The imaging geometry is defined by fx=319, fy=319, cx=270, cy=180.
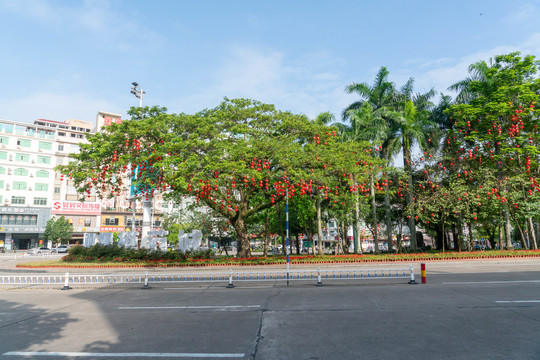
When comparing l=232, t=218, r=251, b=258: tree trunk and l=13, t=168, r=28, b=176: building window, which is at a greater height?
l=13, t=168, r=28, b=176: building window

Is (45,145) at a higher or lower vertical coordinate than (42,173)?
higher

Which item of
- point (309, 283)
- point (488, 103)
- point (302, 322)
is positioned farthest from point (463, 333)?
point (488, 103)

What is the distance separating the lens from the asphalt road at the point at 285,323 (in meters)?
5.96

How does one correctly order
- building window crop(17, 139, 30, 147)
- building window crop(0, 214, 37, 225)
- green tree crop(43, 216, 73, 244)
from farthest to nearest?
building window crop(17, 139, 30, 147), building window crop(0, 214, 37, 225), green tree crop(43, 216, 73, 244)

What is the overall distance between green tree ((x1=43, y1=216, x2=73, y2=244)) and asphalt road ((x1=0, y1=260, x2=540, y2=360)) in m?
51.2

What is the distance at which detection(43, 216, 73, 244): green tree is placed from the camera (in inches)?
2212

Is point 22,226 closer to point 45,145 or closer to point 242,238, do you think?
point 45,145

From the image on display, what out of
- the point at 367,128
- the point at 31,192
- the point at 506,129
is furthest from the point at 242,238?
the point at 31,192

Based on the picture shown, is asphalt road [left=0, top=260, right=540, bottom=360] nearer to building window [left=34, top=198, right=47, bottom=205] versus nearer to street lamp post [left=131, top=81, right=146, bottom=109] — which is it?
street lamp post [left=131, top=81, right=146, bottom=109]

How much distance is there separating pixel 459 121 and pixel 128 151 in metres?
26.3

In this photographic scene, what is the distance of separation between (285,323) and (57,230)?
62.0 meters

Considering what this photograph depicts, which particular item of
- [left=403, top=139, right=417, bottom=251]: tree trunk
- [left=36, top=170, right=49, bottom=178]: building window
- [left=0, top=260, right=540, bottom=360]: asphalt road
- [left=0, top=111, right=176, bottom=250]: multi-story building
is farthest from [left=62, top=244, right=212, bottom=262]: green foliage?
[left=36, top=170, right=49, bottom=178]: building window

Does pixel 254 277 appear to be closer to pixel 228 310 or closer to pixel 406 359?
pixel 228 310

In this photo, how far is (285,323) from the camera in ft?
25.4
